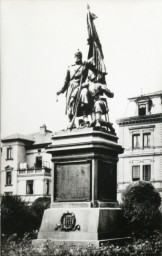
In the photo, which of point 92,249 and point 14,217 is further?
point 14,217

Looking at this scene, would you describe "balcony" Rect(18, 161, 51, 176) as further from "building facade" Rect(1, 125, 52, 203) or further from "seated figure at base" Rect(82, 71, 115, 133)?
"seated figure at base" Rect(82, 71, 115, 133)

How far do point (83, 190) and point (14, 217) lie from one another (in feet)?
13.2

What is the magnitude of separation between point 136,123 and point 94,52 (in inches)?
1055

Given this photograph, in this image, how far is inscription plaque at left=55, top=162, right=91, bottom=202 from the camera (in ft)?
40.6

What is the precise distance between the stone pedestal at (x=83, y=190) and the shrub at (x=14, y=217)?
303 centimetres

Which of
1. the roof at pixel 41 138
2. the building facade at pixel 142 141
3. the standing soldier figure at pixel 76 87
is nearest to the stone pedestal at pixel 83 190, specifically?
the standing soldier figure at pixel 76 87

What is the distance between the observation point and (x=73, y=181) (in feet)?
41.2

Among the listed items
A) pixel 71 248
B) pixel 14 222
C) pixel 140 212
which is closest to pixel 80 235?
pixel 71 248

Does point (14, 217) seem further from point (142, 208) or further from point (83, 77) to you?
point (83, 77)

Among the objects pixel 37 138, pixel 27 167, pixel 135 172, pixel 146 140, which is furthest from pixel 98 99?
pixel 37 138

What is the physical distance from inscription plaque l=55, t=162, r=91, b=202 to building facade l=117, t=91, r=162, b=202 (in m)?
24.1

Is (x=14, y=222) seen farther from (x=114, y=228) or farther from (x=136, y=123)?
(x=136, y=123)

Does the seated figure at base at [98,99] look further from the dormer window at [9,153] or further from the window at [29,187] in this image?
the window at [29,187]

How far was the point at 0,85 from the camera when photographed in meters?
14.0
